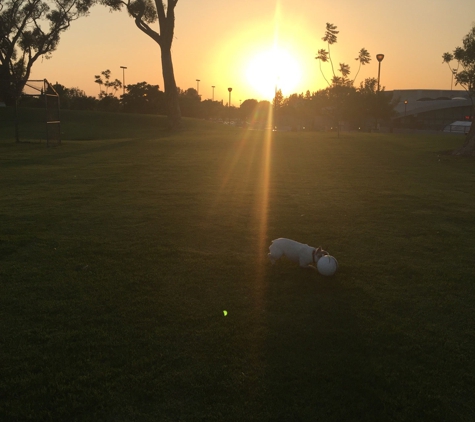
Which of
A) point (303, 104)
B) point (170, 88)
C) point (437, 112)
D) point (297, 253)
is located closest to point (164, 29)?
point (170, 88)

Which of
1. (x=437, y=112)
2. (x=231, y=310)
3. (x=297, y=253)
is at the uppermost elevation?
(x=437, y=112)

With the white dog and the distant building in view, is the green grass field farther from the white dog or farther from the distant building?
the distant building

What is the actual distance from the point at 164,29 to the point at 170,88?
3.96 meters

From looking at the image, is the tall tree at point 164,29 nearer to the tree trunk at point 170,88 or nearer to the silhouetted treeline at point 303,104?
the tree trunk at point 170,88

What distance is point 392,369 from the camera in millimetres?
3646

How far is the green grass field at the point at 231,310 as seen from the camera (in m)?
3.28

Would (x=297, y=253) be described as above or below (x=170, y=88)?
below

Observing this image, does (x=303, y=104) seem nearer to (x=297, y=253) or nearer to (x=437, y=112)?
(x=437, y=112)

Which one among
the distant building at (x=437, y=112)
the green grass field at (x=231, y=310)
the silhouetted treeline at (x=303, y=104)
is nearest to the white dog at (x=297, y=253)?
the green grass field at (x=231, y=310)

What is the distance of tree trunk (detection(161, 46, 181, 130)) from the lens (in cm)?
3459

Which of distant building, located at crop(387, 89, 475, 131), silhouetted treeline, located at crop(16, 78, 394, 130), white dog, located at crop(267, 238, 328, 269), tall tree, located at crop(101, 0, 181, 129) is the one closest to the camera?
white dog, located at crop(267, 238, 328, 269)

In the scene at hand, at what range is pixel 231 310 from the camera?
4648 millimetres

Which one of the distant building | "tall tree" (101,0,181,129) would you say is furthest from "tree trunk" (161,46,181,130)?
the distant building

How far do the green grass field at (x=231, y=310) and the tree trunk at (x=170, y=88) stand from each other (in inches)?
1028
